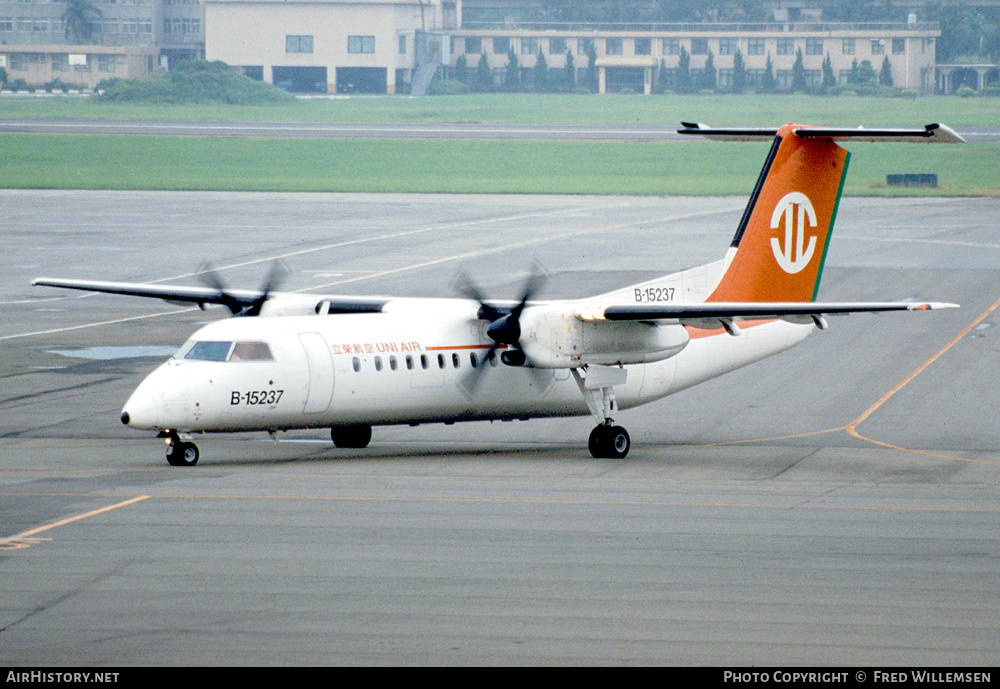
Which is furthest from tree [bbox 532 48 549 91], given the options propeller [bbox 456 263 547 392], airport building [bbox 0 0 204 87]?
propeller [bbox 456 263 547 392]

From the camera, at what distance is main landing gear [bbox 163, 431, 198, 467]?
21.3 m

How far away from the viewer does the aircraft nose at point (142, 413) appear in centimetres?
2033

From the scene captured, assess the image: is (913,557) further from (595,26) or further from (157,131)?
(595,26)

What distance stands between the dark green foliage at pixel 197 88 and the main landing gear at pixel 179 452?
121 meters

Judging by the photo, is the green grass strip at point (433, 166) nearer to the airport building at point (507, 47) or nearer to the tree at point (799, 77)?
the tree at point (799, 77)

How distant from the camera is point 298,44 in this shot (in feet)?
500

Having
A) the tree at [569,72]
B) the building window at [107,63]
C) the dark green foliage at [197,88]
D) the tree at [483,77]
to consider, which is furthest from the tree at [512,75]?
the building window at [107,63]

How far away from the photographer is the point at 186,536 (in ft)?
53.2

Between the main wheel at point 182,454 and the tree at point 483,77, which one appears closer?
the main wheel at point 182,454

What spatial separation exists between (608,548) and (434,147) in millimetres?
87304

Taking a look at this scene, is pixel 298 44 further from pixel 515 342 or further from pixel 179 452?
pixel 179 452

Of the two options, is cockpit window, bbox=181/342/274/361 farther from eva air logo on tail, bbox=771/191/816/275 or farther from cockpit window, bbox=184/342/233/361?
eva air logo on tail, bbox=771/191/816/275

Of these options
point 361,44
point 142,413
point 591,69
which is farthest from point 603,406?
point 591,69
